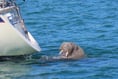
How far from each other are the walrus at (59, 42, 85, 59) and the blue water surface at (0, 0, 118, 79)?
261mm

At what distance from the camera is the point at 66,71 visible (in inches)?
696

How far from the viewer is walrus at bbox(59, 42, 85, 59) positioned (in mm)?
19000

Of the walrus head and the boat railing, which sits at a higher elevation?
the boat railing

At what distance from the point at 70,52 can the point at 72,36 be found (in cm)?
440

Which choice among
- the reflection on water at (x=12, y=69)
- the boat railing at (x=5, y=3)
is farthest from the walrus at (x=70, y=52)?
the boat railing at (x=5, y=3)

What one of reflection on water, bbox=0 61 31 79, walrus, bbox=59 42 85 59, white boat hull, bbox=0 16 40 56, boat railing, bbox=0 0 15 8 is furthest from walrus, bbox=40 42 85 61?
boat railing, bbox=0 0 15 8

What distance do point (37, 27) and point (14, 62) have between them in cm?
729

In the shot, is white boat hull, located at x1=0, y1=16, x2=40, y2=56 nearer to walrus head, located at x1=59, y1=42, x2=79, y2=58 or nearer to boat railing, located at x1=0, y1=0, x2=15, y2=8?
boat railing, located at x1=0, y1=0, x2=15, y2=8

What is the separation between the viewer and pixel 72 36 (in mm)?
23469

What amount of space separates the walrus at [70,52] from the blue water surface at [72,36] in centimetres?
26

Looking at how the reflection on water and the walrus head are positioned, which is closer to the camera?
the reflection on water

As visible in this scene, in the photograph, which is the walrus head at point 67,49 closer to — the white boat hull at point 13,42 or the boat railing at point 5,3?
the white boat hull at point 13,42

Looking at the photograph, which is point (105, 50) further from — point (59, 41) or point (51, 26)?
point (51, 26)

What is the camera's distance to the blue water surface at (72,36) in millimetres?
17656
